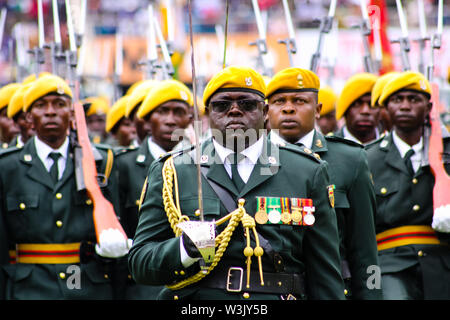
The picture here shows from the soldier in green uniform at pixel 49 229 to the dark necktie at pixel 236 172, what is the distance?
2260 millimetres

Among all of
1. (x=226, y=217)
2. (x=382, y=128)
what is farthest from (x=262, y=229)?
(x=382, y=128)

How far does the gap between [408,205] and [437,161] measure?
1.41 ft

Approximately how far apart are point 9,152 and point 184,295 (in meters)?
3.26

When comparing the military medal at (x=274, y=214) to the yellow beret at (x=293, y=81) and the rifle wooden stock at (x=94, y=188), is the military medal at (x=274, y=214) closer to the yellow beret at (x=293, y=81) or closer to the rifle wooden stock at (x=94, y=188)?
the yellow beret at (x=293, y=81)

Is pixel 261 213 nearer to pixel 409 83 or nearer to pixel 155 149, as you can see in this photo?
pixel 409 83

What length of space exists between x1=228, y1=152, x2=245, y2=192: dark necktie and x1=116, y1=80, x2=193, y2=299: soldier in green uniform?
→ 3.06 metres

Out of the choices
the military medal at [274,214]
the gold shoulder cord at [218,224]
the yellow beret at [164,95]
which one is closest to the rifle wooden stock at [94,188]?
the yellow beret at [164,95]

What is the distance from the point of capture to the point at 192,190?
4840mm

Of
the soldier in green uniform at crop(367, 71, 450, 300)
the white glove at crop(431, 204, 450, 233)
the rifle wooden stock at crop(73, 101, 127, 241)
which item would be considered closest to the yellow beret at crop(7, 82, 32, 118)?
the rifle wooden stock at crop(73, 101, 127, 241)

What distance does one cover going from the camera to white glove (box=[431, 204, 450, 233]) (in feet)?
23.1

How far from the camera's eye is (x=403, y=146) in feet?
25.7

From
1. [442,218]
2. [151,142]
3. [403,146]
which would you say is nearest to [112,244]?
[151,142]

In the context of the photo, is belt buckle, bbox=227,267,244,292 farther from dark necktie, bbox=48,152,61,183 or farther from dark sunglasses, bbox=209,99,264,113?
dark necktie, bbox=48,152,61,183

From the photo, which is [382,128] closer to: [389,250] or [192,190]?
[389,250]
